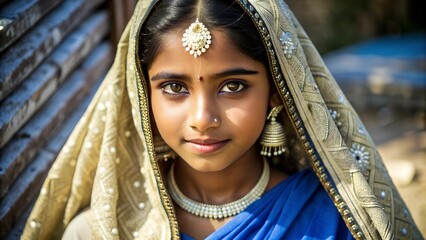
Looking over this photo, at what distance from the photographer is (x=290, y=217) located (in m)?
2.23

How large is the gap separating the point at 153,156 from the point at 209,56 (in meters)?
0.47

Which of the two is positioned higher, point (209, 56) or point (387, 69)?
point (209, 56)

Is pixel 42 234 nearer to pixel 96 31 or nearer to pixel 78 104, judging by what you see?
pixel 78 104

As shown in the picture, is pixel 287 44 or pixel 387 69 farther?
pixel 387 69

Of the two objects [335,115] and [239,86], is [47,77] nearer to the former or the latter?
[239,86]

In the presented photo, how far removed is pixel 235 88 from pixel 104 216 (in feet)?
2.26

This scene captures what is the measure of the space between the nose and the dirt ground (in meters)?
2.02

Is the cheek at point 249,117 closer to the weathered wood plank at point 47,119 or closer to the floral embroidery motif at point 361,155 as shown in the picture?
the floral embroidery motif at point 361,155

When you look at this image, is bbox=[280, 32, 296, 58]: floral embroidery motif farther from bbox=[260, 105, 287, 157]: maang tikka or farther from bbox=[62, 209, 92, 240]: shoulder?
bbox=[62, 209, 92, 240]: shoulder

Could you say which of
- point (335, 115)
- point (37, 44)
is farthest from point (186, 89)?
point (37, 44)

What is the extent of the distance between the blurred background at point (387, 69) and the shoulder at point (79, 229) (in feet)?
7.04

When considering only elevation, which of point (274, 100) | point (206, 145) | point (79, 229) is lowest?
point (79, 229)

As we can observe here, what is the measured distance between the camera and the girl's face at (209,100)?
79.0 inches

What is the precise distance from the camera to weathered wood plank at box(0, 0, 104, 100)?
7.61 ft
